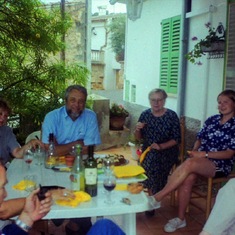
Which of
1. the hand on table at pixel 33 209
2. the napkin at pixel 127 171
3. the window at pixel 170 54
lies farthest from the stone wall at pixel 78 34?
the hand on table at pixel 33 209

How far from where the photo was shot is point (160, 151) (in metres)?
3.09

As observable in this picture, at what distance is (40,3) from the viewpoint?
13.0 feet

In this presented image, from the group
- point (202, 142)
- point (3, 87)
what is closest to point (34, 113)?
point (3, 87)

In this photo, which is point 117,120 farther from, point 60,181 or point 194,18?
point 60,181

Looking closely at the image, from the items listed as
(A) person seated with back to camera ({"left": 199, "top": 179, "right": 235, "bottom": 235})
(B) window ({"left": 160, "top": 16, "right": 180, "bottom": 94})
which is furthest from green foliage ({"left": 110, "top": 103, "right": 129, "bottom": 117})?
(A) person seated with back to camera ({"left": 199, "top": 179, "right": 235, "bottom": 235})

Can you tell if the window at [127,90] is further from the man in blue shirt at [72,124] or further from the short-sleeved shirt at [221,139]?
the man in blue shirt at [72,124]

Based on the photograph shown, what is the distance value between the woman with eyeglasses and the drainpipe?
43.4 inches

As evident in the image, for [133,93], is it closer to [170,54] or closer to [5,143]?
[170,54]

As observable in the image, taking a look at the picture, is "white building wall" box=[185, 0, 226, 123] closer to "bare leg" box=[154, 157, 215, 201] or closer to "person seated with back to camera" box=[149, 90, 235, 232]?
"person seated with back to camera" box=[149, 90, 235, 232]

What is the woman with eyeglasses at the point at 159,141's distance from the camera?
309 cm

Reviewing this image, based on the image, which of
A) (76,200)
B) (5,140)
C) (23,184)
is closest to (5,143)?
(5,140)

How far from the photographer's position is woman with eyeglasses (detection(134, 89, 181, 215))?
309cm

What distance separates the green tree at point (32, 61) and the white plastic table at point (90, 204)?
79.7 inches

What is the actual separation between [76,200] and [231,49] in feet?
7.39
